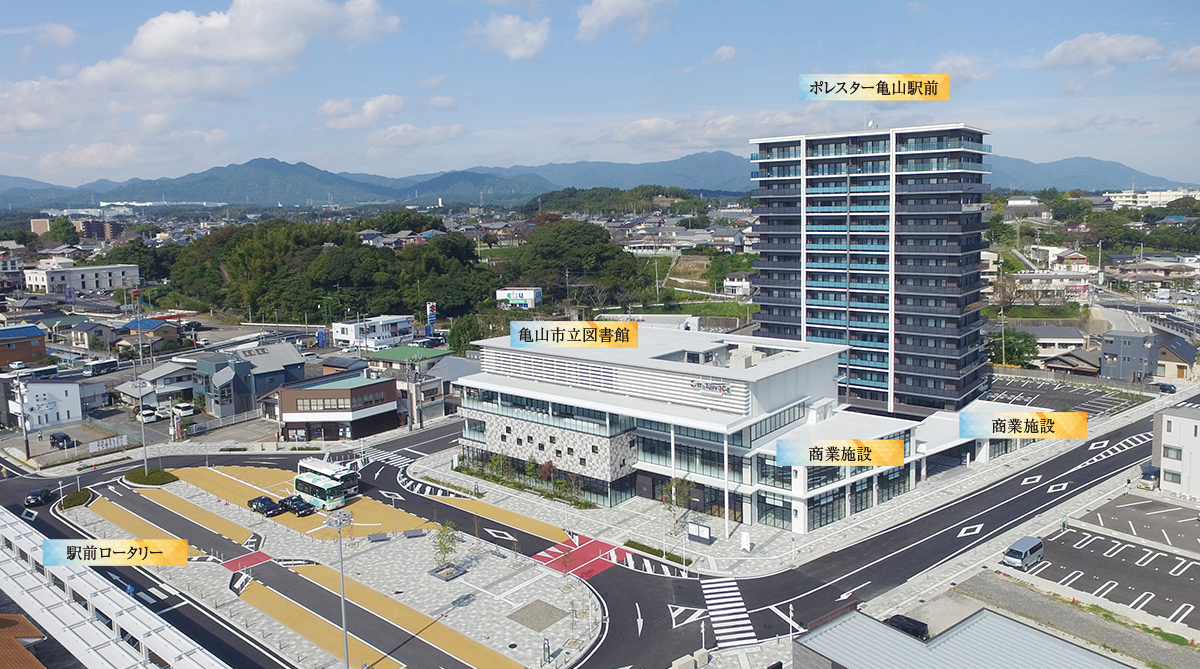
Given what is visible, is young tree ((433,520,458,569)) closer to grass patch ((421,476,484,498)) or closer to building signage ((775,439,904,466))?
grass patch ((421,476,484,498))

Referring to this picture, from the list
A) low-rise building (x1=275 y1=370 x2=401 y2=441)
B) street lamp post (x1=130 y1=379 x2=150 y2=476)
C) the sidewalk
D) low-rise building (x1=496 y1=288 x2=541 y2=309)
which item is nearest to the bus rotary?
the sidewalk

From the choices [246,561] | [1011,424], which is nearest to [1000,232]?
[1011,424]

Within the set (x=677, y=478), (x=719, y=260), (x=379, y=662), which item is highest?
(x=719, y=260)

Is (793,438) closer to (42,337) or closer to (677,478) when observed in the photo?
(677,478)

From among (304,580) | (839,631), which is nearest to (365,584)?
(304,580)

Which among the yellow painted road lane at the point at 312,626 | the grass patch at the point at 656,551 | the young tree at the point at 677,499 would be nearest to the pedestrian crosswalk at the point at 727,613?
the grass patch at the point at 656,551

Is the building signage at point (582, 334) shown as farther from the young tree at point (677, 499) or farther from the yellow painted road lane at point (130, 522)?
the yellow painted road lane at point (130, 522)
